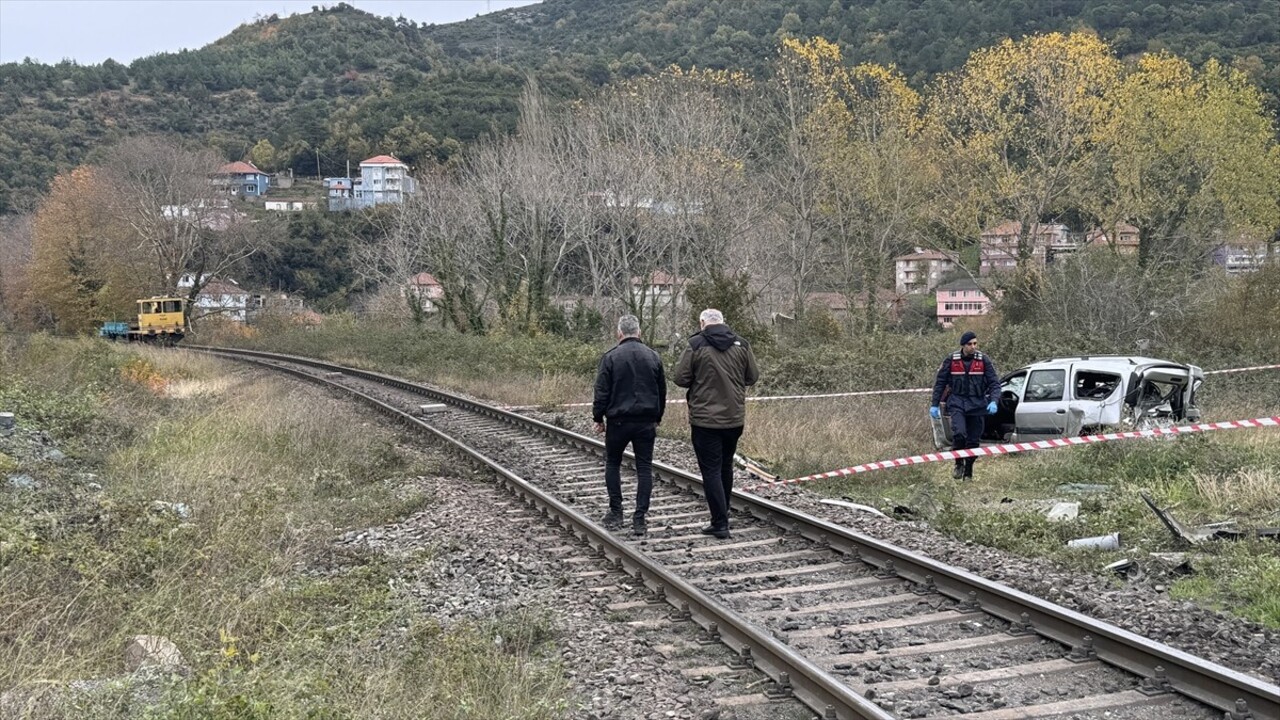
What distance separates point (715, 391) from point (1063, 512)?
3432 millimetres

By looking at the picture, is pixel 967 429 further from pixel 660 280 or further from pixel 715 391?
pixel 660 280

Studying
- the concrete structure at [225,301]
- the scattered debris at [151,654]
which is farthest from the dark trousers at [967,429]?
the concrete structure at [225,301]

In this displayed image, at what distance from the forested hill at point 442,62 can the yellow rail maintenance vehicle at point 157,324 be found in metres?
17.8

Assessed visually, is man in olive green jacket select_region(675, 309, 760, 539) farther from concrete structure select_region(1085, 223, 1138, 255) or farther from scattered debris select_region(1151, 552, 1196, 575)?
concrete structure select_region(1085, 223, 1138, 255)

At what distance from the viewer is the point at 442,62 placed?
14825 cm

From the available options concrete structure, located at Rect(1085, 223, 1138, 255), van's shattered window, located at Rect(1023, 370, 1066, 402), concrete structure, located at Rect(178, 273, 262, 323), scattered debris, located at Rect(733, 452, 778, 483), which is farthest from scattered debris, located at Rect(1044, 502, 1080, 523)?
concrete structure, located at Rect(178, 273, 262, 323)

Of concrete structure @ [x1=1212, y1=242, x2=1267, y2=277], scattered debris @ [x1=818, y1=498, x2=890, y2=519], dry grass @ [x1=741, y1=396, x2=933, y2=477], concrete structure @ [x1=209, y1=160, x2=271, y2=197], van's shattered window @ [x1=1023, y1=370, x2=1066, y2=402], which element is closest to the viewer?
scattered debris @ [x1=818, y1=498, x2=890, y2=519]

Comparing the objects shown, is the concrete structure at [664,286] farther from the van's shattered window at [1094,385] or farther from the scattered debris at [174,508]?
the scattered debris at [174,508]

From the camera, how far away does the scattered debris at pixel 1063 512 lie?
8.88 m

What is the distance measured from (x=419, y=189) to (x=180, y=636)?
1741 inches

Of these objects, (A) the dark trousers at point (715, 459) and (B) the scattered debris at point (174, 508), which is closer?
(A) the dark trousers at point (715, 459)

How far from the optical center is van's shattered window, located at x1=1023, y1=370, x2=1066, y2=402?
14750mm

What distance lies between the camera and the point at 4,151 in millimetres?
96500

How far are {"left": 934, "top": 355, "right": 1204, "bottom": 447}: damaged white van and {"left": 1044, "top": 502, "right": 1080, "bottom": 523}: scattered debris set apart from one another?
4751 mm
